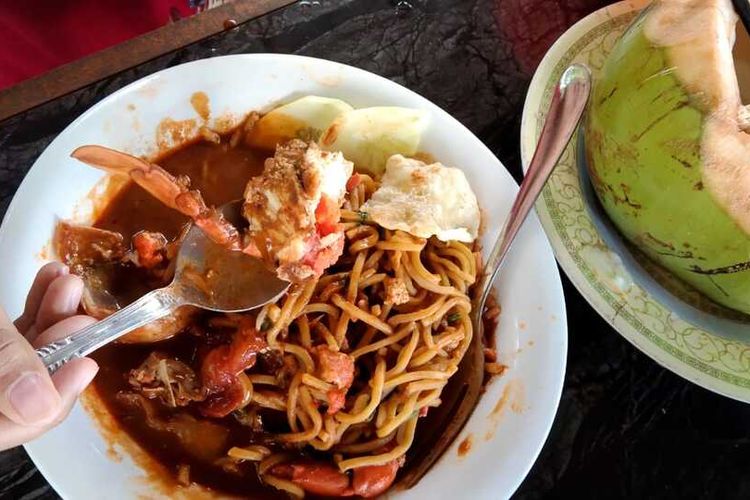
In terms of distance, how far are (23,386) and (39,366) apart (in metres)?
0.04

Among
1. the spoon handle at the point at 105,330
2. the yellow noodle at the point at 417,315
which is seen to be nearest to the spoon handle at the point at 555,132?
the yellow noodle at the point at 417,315

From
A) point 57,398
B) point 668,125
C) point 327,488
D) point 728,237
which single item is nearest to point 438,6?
point 668,125

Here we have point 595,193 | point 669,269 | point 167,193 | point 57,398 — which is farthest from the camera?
point 595,193

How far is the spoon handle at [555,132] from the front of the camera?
4.77 ft

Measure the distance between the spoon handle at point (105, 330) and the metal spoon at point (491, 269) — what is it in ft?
2.21

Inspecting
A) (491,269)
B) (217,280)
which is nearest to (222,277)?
(217,280)

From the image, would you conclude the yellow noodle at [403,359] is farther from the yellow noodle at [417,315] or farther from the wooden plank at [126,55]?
the wooden plank at [126,55]

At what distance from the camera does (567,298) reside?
1.84 m

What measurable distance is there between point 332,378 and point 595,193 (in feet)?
2.90

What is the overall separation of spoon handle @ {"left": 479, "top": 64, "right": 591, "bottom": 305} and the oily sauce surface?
71 centimetres

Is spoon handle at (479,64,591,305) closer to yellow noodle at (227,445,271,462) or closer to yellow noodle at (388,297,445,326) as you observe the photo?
yellow noodle at (388,297,445,326)

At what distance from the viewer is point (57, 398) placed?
1014mm

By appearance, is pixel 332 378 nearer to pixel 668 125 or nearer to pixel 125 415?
pixel 125 415

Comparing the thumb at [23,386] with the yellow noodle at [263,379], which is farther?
the yellow noodle at [263,379]
